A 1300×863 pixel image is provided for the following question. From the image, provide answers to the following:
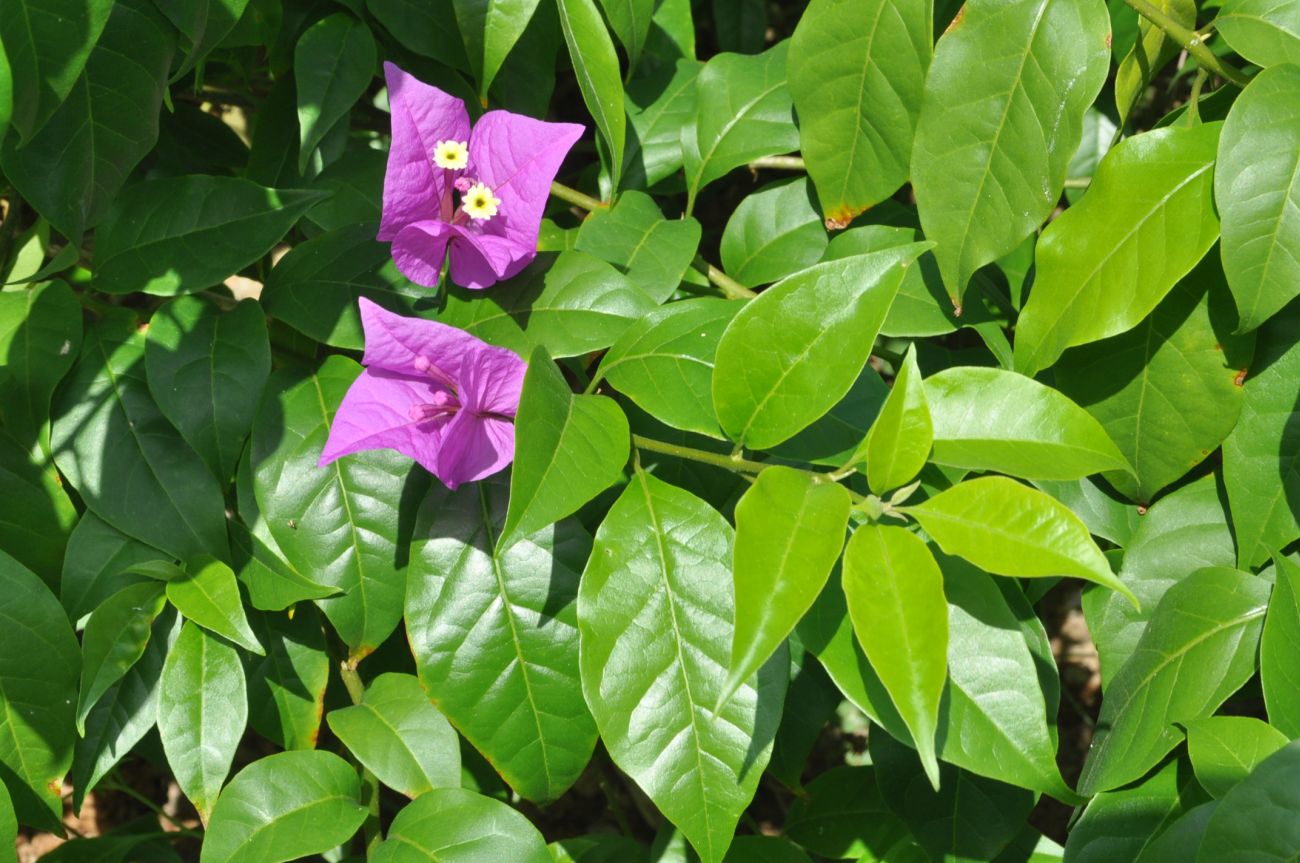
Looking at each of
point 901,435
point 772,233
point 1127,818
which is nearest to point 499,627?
point 901,435

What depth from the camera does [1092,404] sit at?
1.30 meters

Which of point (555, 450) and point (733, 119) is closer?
point (555, 450)

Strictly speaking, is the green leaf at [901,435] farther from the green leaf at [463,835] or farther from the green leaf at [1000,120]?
the green leaf at [463,835]

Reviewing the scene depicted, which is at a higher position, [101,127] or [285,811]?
[101,127]

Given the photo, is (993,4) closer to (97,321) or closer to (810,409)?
(810,409)

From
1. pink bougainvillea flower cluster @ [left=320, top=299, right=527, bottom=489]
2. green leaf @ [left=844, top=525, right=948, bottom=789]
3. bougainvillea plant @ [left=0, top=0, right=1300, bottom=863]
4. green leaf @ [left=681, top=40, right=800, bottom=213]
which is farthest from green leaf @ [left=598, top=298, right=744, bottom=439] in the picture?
green leaf @ [left=681, top=40, right=800, bottom=213]

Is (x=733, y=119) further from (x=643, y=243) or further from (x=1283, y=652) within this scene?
(x=1283, y=652)

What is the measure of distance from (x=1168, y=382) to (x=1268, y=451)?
0.41 ft

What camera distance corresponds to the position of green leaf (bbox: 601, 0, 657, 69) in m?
1.36

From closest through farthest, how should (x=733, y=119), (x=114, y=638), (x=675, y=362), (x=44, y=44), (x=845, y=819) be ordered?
1. (x=44, y=44)
2. (x=675, y=362)
3. (x=114, y=638)
4. (x=733, y=119)
5. (x=845, y=819)

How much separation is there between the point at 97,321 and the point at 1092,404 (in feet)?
3.90

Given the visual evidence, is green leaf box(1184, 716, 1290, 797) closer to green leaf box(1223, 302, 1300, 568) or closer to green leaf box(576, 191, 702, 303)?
green leaf box(1223, 302, 1300, 568)

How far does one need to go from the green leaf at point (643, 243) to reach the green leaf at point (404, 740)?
580 mm

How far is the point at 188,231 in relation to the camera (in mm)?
1315
